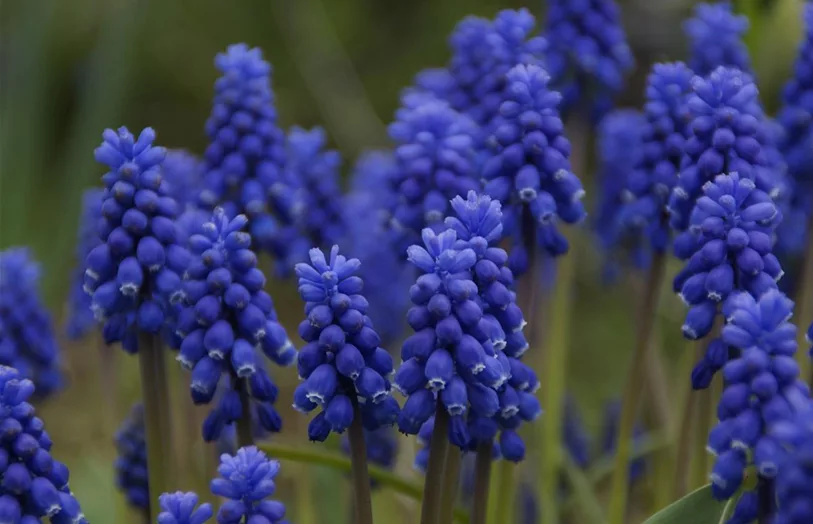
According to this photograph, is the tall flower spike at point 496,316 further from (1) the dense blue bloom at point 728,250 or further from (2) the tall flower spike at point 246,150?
(2) the tall flower spike at point 246,150

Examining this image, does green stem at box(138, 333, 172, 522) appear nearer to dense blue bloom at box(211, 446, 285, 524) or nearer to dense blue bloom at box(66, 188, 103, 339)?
dense blue bloom at box(211, 446, 285, 524)

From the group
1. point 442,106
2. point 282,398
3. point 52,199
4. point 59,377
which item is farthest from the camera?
point 52,199

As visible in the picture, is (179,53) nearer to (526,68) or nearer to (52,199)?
(52,199)

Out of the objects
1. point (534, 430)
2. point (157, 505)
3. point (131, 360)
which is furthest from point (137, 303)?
point (131, 360)

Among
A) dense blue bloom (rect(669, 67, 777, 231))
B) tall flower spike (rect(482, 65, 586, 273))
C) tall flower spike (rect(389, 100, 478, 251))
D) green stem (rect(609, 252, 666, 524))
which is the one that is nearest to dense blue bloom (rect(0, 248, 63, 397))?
tall flower spike (rect(389, 100, 478, 251))

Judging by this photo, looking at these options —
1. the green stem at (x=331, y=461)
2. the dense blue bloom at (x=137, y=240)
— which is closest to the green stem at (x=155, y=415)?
the dense blue bloom at (x=137, y=240)
